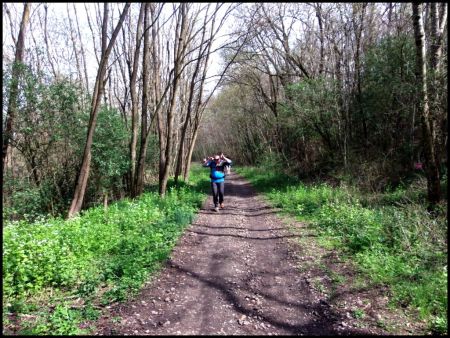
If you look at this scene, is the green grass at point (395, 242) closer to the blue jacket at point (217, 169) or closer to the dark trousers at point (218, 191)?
the dark trousers at point (218, 191)

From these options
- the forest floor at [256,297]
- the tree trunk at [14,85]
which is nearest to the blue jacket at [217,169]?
the forest floor at [256,297]

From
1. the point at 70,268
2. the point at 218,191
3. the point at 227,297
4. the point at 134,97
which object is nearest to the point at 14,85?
the point at 134,97

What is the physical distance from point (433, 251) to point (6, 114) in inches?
476

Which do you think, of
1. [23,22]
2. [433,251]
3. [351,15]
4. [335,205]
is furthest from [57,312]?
[351,15]

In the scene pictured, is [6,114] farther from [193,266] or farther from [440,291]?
[440,291]

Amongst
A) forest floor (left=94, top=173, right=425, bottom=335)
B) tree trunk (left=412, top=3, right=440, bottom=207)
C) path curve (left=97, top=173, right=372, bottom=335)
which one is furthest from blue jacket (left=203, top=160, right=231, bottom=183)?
tree trunk (left=412, top=3, right=440, bottom=207)

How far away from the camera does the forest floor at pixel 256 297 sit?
3.56m

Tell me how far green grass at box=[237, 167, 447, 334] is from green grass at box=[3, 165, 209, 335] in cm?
363

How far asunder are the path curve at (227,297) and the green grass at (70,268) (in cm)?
33

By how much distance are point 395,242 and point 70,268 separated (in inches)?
225

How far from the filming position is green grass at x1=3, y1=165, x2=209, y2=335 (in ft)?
12.5

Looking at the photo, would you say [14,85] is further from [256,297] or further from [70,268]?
[256,297]

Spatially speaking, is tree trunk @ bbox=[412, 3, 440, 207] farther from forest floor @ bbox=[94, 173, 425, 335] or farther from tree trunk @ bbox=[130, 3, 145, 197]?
tree trunk @ bbox=[130, 3, 145, 197]

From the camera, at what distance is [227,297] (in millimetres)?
4270
